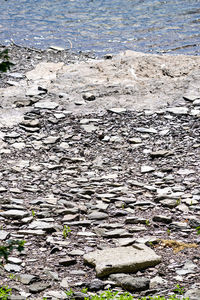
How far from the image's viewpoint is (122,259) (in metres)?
4.49

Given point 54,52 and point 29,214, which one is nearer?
point 29,214

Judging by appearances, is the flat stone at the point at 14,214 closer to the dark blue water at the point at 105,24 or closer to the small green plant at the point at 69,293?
the small green plant at the point at 69,293

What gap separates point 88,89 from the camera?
33.8ft

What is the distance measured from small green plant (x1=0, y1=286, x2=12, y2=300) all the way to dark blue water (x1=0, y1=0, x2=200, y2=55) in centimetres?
1101

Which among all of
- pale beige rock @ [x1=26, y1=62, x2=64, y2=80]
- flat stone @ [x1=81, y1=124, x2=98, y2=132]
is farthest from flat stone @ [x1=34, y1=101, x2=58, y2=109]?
pale beige rock @ [x1=26, y1=62, x2=64, y2=80]

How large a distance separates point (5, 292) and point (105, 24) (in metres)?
15.4

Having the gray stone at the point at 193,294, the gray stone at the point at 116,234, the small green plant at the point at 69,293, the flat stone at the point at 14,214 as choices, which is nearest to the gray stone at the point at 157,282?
the gray stone at the point at 193,294

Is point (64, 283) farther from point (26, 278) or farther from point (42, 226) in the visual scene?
point (42, 226)

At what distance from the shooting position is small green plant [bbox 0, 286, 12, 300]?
382 cm

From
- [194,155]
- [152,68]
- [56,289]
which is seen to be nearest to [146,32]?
[152,68]

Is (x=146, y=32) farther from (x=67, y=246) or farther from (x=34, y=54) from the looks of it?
(x=67, y=246)

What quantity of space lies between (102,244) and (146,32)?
12892mm

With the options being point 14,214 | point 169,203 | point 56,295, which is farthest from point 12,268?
point 169,203

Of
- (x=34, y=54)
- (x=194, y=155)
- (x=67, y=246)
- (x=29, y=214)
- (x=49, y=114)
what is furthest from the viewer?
(x=34, y=54)
